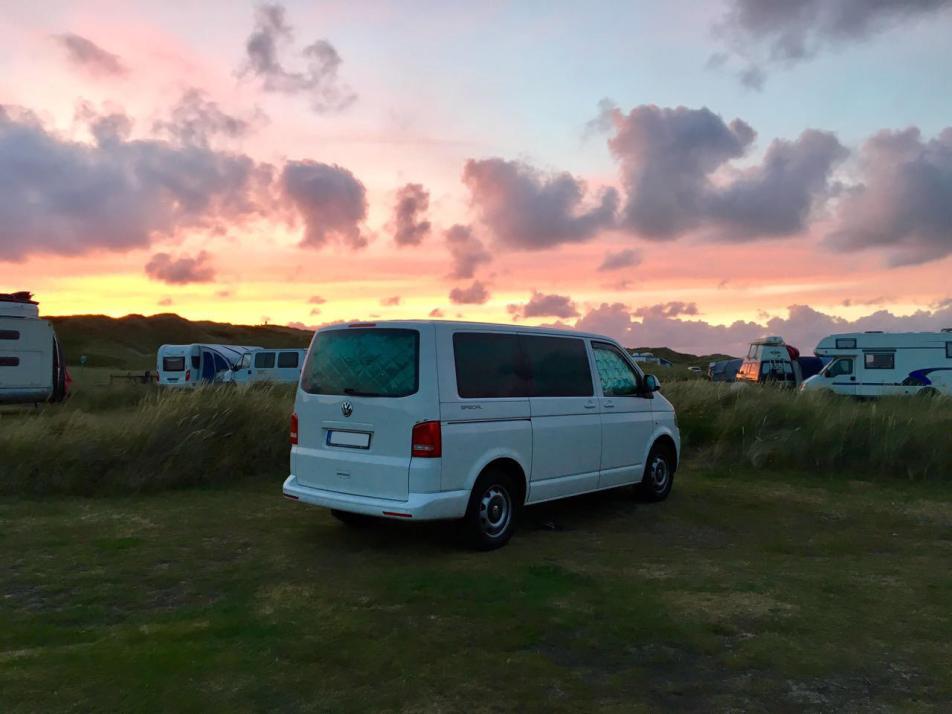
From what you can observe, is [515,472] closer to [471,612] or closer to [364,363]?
[364,363]

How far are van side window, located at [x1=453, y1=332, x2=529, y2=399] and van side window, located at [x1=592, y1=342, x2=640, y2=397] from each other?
4.47ft

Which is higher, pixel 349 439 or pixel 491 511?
pixel 349 439

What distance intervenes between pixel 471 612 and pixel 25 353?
788 inches

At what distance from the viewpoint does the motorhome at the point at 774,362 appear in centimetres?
3438

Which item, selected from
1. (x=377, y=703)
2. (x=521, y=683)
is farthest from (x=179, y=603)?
(x=521, y=683)

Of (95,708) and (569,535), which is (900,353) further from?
(95,708)

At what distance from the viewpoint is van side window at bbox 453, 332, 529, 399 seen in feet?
22.9

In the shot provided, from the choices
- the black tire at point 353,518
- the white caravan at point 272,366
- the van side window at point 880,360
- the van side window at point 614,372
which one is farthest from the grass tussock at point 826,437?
the white caravan at point 272,366

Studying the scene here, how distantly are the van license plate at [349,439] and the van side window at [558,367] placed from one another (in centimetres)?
171

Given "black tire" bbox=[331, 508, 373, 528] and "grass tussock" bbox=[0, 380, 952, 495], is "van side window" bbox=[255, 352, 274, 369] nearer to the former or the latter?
"grass tussock" bbox=[0, 380, 952, 495]

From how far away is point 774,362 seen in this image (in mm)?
34594

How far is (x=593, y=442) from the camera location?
8.26 m

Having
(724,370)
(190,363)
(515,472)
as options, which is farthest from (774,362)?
(515,472)

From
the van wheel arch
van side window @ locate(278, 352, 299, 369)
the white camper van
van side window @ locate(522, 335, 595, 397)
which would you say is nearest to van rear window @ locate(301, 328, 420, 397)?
the van wheel arch
